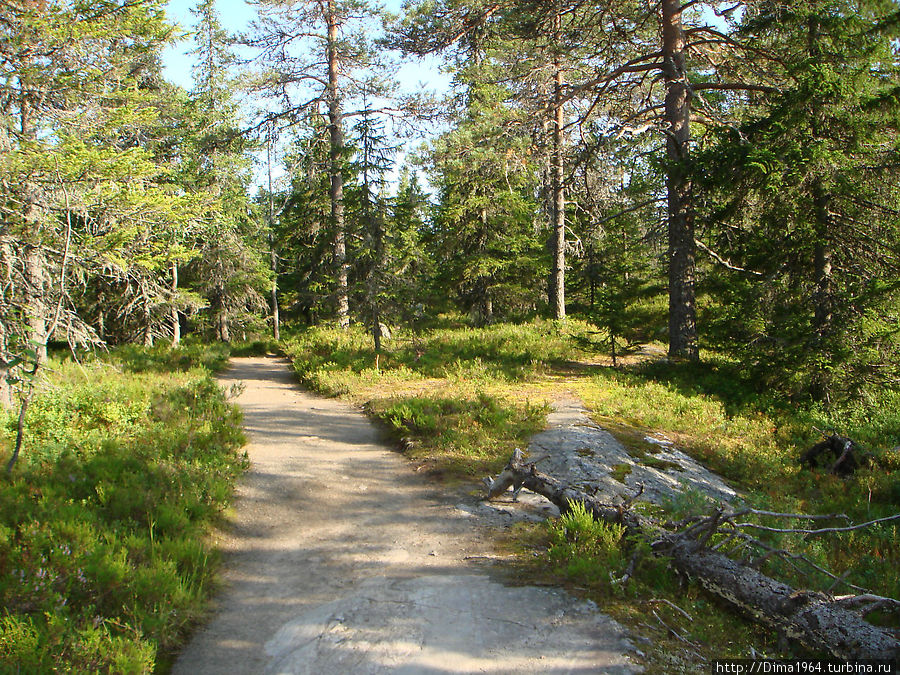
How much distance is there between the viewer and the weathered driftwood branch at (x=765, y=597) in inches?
149

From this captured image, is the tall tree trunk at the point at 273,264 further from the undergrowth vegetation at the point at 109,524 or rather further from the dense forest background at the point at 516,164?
the undergrowth vegetation at the point at 109,524

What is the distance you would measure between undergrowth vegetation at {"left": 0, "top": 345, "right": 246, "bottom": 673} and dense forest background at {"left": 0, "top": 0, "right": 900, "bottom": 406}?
1.36 m

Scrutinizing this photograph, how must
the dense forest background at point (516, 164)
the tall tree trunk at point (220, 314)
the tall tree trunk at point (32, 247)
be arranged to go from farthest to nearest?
the tall tree trunk at point (220, 314), the dense forest background at point (516, 164), the tall tree trunk at point (32, 247)

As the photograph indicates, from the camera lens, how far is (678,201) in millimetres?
15094

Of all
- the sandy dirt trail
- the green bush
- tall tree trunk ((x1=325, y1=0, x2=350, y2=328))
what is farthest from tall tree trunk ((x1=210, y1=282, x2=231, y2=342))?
the green bush

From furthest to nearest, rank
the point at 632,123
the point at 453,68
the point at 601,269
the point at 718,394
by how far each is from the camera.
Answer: the point at 601,269 < the point at 453,68 < the point at 632,123 < the point at 718,394

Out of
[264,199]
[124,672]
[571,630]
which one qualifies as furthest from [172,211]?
[264,199]

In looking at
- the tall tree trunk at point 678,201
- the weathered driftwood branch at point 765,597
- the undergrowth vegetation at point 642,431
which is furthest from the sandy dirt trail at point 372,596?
the tall tree trunk at point 678,201

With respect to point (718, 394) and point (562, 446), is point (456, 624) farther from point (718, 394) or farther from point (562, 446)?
point (718, 394)

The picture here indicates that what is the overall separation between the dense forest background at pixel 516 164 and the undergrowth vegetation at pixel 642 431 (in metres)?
1.28

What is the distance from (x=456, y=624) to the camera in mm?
4570

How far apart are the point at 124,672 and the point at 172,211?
35.7 feet

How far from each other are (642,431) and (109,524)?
8.81 metres

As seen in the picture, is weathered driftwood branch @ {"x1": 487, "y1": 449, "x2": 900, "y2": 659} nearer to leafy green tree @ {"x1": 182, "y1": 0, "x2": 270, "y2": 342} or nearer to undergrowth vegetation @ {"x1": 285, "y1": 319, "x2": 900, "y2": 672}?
undergrowth vegetation @ {"x1": 285, "y1": 319, "x2": 900, "y2": 672}
